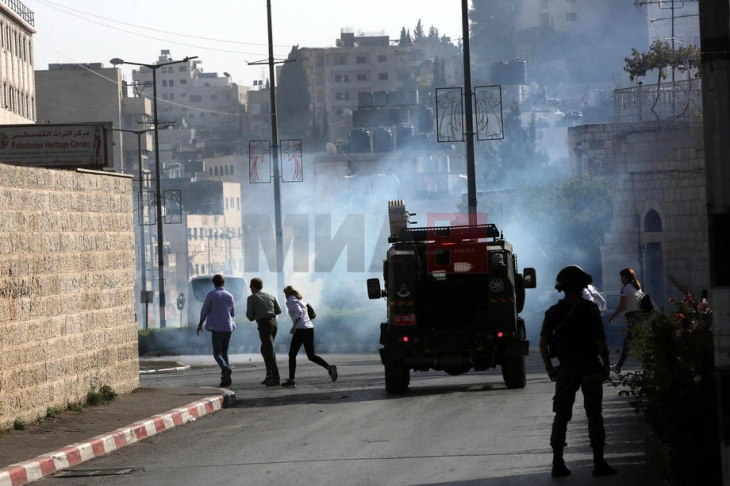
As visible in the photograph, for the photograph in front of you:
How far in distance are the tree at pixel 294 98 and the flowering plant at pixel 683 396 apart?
551ft

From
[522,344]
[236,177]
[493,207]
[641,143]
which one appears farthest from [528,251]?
[236,177]

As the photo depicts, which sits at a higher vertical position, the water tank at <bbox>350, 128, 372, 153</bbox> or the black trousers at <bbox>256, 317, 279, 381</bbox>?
the water tank at <bbox>350, 128, 372, 153</bbox>

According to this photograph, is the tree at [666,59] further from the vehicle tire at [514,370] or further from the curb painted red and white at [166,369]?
the vehicle tire at [514,370]

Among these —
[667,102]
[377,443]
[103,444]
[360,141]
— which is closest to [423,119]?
[360,141]

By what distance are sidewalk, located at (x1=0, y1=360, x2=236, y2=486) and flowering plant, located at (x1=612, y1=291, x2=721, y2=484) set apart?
5448mm

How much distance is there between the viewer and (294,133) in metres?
168

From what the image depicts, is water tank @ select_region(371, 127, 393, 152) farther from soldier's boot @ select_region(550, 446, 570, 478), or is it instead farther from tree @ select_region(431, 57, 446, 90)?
soldier's boot @ select_region(550, 446, 570, 478)

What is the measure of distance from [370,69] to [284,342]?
140 meters

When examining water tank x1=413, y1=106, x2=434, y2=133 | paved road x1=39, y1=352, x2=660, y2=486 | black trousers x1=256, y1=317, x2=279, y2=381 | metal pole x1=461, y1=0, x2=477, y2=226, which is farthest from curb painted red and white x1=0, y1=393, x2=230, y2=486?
water tank x1=413, y1=106, x2=434, y2=133

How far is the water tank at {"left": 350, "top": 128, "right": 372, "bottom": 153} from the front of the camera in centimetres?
10738

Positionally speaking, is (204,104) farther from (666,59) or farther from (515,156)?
(666,59)

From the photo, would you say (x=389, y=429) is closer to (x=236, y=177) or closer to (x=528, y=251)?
(x=528, y=251)

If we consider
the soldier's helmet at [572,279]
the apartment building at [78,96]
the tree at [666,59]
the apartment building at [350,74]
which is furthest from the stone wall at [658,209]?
the apartment building at [350,74]

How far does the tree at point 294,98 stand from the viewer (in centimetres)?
17800
